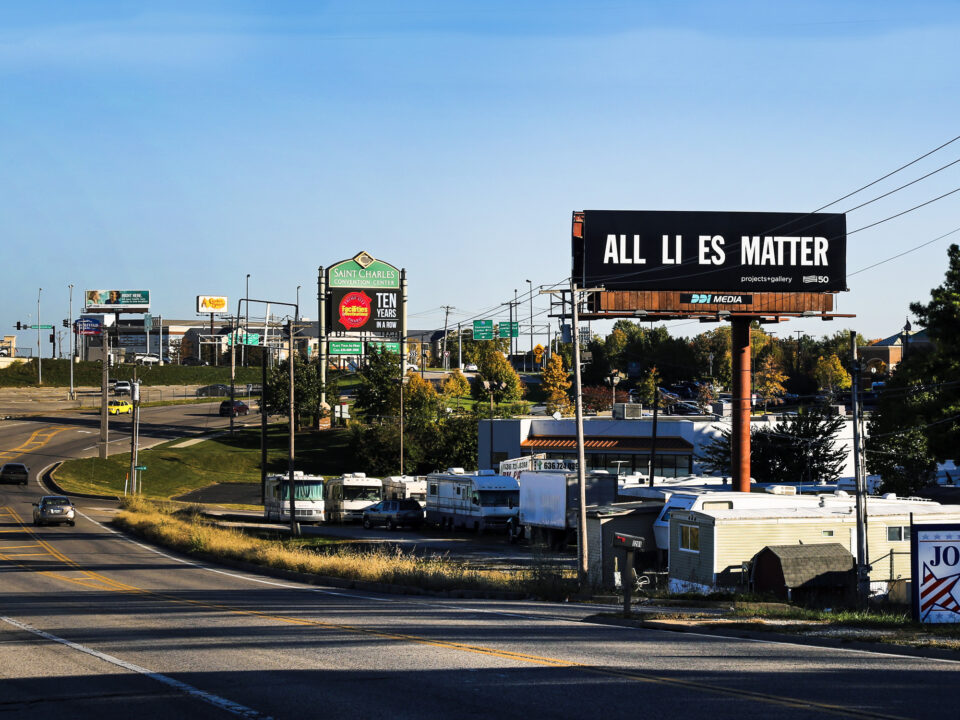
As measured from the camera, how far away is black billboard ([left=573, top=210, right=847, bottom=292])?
4925 cm

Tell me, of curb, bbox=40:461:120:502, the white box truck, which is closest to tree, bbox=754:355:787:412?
the white box truck

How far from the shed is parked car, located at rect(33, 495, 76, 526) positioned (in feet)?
120

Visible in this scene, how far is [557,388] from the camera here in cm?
10750

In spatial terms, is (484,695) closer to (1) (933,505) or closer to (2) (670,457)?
(1) (933,505)

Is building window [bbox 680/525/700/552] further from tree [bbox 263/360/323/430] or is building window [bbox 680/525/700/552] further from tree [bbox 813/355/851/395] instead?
tree [bbox 813/355/851/395]

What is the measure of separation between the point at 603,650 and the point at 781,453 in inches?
1945

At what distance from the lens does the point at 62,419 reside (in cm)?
10281

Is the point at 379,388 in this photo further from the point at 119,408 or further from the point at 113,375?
the point at 113,375

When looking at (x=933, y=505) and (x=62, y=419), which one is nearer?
(x=933, y=505)

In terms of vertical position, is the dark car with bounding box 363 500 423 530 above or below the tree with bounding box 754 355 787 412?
below

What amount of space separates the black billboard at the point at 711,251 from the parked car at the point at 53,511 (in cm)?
2796

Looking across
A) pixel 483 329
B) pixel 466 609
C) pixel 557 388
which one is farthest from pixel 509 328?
pixel 466 609

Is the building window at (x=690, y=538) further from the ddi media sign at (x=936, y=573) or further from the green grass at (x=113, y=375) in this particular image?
the green grass at (x=113, y=375)

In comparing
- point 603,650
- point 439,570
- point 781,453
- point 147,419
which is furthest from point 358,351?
point 603,650
